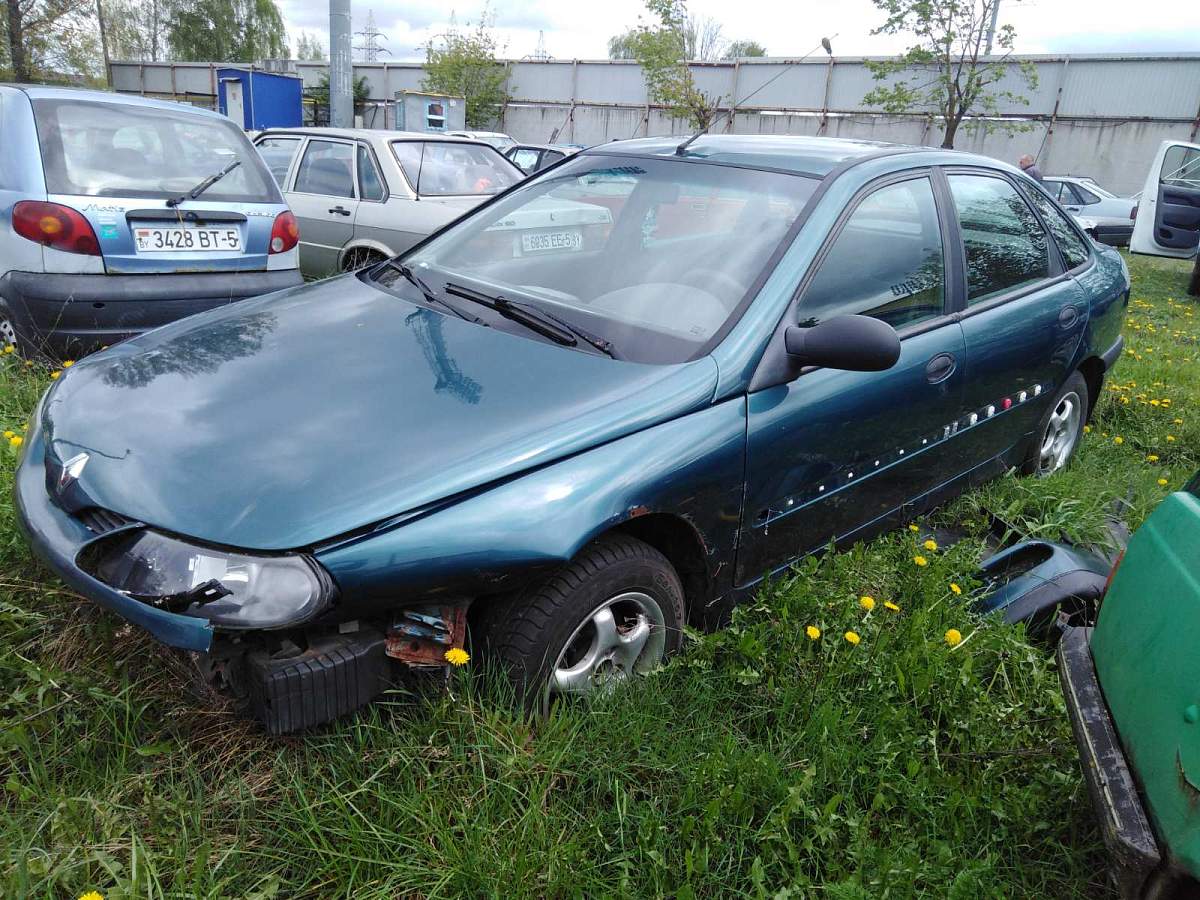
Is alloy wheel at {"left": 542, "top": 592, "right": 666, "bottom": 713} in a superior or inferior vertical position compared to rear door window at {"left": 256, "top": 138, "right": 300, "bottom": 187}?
inferior

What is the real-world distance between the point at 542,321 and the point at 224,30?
6271 centimetres

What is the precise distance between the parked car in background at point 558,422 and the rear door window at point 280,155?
4593 mm

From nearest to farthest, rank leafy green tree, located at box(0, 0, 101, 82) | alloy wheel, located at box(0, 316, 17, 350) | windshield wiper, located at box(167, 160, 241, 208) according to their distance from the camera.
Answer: alloy wheel, located at box(0, 316, 17, 350), windshield wiper, located at box(167, 160, 241, 208), leafy green tree, located at box(0, 0, 101, 82)

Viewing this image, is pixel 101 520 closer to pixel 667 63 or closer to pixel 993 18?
pixel 993 18

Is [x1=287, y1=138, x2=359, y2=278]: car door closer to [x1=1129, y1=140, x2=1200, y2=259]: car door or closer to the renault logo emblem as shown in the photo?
the renault logo emblem

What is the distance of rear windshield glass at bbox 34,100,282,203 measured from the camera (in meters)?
Answer: 4.05

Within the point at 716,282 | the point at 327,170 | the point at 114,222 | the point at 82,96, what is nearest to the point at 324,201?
the point at 327,170

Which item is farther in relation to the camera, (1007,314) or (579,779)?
(1007,314)

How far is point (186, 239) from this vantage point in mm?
4316

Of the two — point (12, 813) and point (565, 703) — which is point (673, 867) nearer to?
point (565, 703)

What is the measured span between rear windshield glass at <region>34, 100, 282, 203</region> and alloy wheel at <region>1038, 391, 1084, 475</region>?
4287 mm

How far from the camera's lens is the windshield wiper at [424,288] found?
8.36 feet

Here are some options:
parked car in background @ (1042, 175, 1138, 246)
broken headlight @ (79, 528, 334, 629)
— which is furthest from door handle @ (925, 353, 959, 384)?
parked car in background @ (1042, 175, 1138, 246)

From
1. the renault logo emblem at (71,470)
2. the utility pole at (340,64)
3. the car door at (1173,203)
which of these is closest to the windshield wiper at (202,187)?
the renault logo emblem at (71,470)
